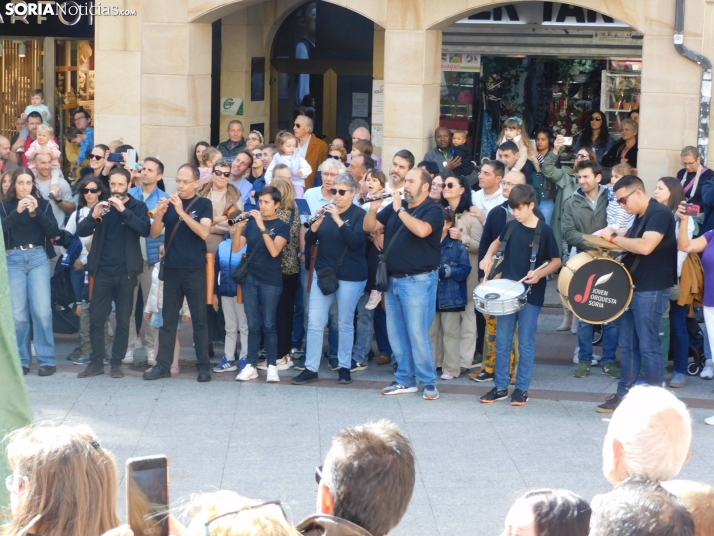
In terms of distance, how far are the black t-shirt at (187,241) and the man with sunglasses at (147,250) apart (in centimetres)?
45

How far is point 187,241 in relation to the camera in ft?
30.5

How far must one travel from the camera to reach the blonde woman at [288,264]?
30.9ft

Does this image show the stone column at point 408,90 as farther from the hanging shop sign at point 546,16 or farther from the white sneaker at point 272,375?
the white sneaker at point 272,375

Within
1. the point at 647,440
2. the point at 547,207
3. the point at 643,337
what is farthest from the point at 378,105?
the point at 647,440

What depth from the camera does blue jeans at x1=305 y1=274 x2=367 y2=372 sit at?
30.4ft

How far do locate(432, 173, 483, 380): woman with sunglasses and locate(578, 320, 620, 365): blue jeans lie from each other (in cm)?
93

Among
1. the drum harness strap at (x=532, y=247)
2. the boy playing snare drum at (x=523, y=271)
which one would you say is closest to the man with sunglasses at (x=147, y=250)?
the drum harness strap at (x=532, y=247)

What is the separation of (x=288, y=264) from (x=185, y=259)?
867mm

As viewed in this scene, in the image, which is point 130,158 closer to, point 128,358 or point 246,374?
point 128,358

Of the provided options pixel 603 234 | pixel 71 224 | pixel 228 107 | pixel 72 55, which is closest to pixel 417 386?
pixel 603 234

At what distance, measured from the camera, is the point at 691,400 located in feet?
29.6

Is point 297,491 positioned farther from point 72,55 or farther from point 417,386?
point 72,55

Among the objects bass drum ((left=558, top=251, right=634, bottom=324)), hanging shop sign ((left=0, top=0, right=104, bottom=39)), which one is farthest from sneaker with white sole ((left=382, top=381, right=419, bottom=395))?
hanging shop sign ((left=0, top=0, right=104, bottom=39))

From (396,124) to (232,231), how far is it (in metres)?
3.62
